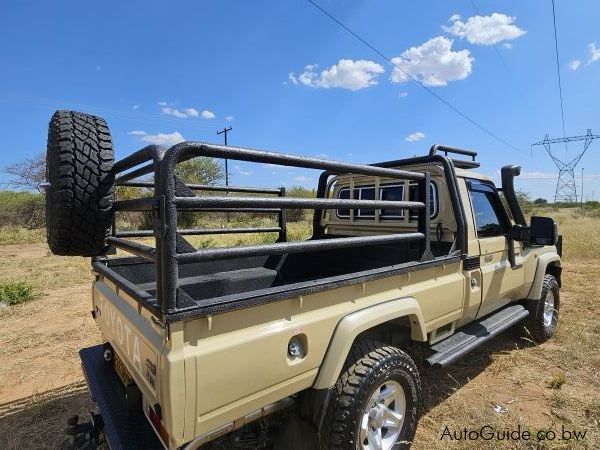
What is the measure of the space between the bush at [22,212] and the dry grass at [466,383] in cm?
1738

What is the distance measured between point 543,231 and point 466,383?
60.6 inches

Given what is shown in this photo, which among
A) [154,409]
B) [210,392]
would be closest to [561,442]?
[210,392]

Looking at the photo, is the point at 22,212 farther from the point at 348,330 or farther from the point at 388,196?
the point at 348,330

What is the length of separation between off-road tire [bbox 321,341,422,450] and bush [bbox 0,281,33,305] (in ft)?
21.1

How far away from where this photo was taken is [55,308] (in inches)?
237

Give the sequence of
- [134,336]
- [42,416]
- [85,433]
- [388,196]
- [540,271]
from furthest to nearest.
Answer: [540,271] < [388,196] < [42,416] < [85,433] < [134,336]

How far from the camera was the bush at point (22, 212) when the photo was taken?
1995 centimetres

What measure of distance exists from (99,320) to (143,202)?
51.4 inches

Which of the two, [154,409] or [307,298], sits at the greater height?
[307,298]

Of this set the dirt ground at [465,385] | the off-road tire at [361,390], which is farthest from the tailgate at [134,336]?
the dirt ground at [465,385]

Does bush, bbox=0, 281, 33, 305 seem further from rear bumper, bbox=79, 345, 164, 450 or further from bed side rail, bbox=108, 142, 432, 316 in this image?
bed side rail, bbox=108, 142, 432, 316

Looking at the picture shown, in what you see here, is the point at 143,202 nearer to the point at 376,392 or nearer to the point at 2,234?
the point at 376,392

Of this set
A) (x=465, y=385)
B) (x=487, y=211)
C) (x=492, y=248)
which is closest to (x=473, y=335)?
A: (x=465, y=385)

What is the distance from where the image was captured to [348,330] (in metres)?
2.03
